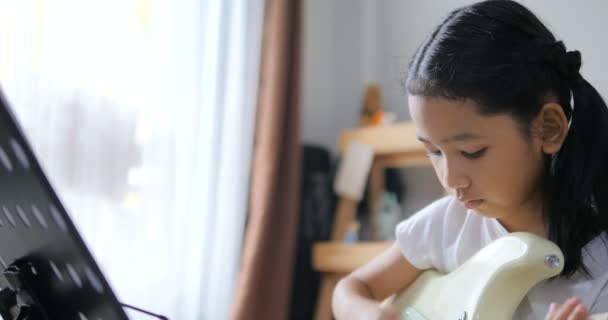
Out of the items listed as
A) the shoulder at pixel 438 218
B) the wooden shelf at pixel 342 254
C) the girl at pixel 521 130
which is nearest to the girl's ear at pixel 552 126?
the girl at pixel 521 130

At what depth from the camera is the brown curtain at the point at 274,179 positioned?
188 centimetres

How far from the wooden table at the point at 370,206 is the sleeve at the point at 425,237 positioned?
80 cm

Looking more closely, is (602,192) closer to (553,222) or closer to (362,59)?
(553,222)

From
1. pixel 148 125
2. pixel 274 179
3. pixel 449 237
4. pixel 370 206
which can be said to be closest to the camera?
pixel 449 237

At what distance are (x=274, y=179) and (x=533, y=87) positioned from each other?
117 centimetres

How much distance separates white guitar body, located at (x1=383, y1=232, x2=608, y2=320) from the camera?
851 millimetres

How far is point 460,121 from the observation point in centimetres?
85

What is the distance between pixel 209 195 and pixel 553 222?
111 cm

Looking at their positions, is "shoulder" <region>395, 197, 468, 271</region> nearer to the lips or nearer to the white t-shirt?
the white t-shirt

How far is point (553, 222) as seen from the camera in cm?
92

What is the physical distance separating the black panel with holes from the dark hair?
1.64 ft

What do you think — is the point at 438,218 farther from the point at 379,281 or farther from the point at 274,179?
the point at 274,179

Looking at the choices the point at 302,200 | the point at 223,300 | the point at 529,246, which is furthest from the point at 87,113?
the point at 529,246

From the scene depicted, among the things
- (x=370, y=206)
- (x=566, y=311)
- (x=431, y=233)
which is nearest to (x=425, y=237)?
(x=431, y=233)
